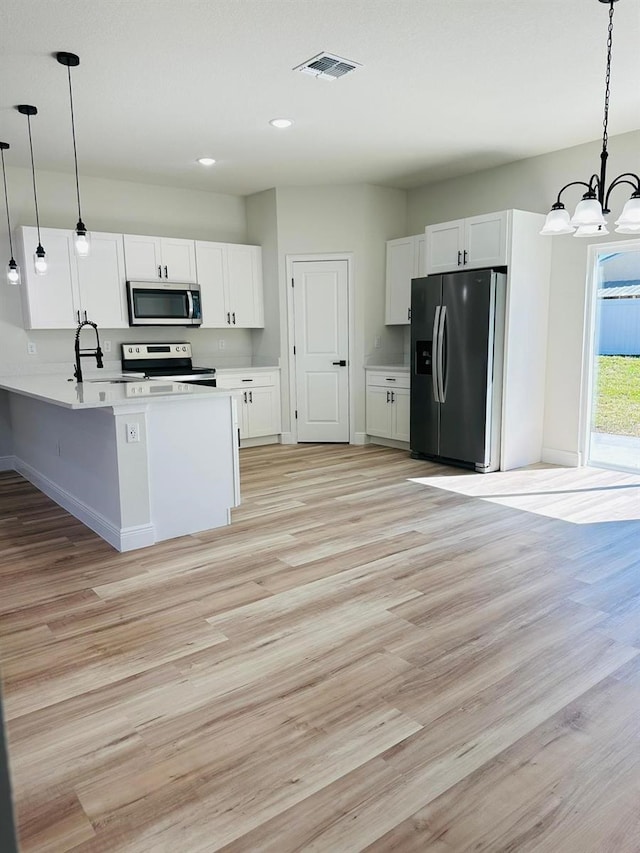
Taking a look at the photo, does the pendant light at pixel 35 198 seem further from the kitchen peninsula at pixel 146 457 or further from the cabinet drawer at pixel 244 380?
the cabinet drawer at pixel 244 380

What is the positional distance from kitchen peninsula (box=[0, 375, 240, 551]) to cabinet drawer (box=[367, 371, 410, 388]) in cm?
267

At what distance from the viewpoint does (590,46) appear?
329cm

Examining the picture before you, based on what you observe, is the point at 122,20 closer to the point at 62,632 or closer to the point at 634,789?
the point at 62,632

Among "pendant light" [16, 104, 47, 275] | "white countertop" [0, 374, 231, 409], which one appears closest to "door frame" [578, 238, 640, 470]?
"white countertop" [0, 374, 231, 409]

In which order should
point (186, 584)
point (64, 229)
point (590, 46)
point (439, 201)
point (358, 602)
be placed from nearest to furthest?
point (358, 602) → point (186, 584) → point (590, 46) → point (64, 229) → point (439, 201)

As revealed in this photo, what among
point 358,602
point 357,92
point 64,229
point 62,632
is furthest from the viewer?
point 64,229

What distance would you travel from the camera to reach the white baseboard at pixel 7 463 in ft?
18.8

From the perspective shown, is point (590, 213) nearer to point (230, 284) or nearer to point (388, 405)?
point (388, 405)

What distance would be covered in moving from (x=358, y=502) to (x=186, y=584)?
5.67ft

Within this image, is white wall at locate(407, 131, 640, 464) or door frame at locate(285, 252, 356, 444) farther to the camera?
door frame at locate(285, 252, 356, 444)

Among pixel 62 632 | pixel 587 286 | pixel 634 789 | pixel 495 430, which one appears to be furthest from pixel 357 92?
pixel 634 789

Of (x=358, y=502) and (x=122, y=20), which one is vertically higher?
(x=122, y=20)

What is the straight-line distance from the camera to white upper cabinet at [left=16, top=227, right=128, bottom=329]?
5.33 meters

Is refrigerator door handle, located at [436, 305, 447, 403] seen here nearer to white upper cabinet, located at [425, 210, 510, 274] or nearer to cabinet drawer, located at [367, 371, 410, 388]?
white upper cabinet, located at [425, 210, 510, 274]
